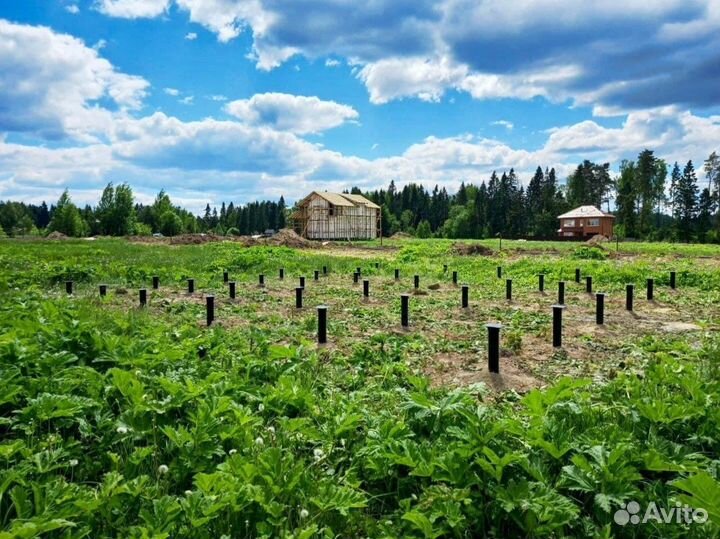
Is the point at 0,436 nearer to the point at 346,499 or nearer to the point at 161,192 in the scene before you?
the point at 346,499

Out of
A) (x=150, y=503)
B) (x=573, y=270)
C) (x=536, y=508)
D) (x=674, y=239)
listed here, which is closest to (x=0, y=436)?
(x=150, y=503)

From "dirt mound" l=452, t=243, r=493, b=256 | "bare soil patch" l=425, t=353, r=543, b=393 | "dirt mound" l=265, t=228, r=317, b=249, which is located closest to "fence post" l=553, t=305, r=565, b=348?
"bare soil patch" l=425, t=353, r=543, b=393

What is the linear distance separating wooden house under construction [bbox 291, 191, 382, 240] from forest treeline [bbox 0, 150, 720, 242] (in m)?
28.9

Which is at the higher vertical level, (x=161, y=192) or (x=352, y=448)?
(x=161, y=192)

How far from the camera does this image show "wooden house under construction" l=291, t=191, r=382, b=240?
67.2 metres

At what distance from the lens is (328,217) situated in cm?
6719

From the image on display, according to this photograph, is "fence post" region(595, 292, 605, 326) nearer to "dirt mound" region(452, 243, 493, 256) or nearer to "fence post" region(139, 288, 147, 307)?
"fence post" region(139, 288, 147, 307)

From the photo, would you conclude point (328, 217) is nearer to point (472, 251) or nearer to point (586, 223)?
point (472, 251)

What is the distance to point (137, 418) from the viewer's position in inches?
150

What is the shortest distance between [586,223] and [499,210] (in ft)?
69.6

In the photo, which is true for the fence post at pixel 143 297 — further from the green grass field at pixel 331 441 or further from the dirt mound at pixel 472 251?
the dirt mound at pixel 472 251

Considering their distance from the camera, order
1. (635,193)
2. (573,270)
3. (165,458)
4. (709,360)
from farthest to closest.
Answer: (635,193) < (573,270) < (709,360) < (165,458)

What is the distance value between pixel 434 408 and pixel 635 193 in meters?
87.1

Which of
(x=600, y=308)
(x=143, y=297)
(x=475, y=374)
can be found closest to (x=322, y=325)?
(x=475, y=374)
